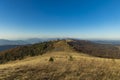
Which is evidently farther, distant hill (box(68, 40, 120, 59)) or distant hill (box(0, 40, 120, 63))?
distant hill (box(68, 40, 120, 59))

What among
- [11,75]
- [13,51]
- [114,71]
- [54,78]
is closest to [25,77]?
[11,75]

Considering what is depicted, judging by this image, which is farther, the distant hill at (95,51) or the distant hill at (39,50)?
the distant hill at (95,51)

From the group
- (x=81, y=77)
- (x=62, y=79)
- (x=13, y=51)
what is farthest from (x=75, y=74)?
(x=13, y=51)

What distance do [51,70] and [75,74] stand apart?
10.9ft

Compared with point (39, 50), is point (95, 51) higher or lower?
lower

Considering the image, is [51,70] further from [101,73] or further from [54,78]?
[101,73]

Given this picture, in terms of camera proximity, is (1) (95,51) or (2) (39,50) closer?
(2) (39,50)

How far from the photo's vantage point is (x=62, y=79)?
17.4 metres

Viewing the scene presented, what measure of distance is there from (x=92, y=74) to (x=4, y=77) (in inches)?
400

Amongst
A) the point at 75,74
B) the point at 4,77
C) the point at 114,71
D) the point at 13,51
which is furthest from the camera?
the point at 13,51

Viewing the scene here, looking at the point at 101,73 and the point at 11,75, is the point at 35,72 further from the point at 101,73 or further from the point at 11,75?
the point at 101,73

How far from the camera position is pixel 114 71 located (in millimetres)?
20531

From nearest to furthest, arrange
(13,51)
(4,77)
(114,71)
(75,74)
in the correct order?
(4,77) → (75,74) → (114,71) → (13,51)

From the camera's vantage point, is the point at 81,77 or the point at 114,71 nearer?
the point at 81,77
